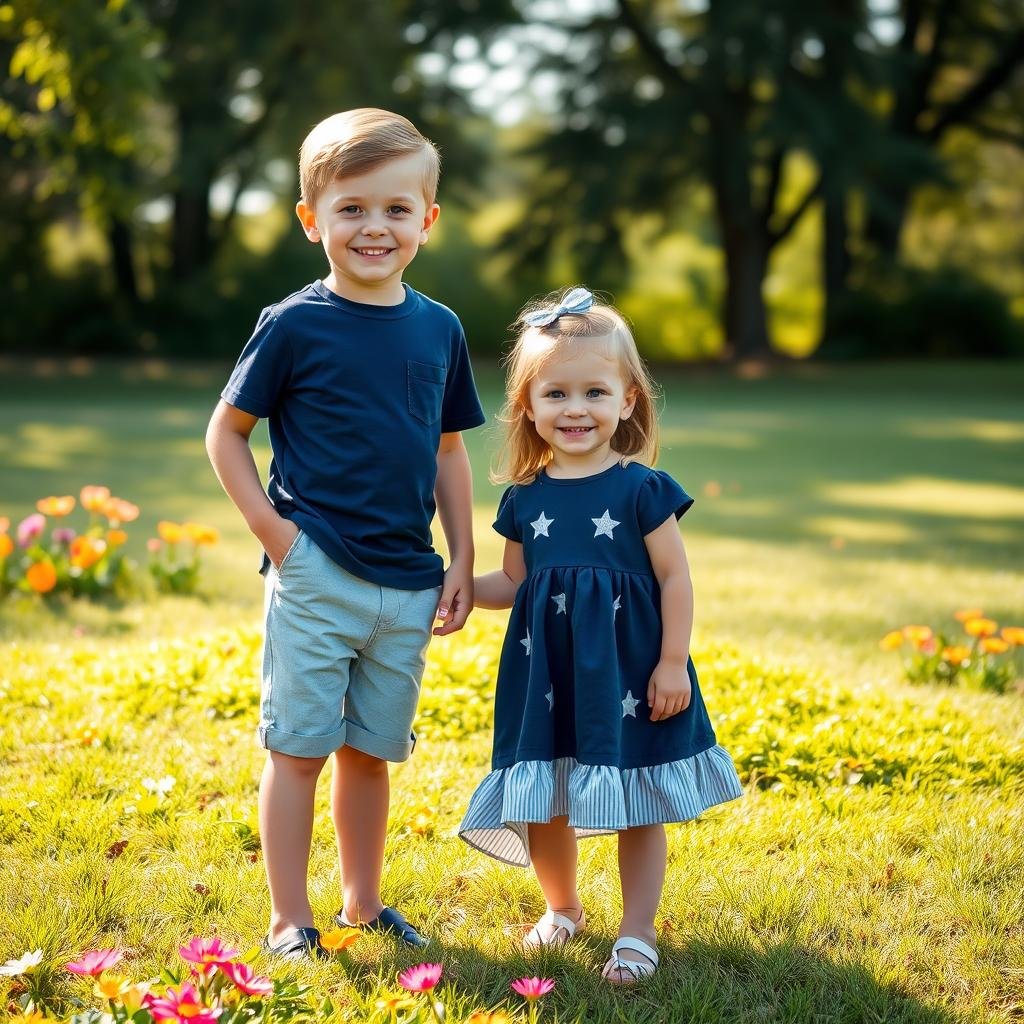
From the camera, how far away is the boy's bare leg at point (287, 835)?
8.83 feet

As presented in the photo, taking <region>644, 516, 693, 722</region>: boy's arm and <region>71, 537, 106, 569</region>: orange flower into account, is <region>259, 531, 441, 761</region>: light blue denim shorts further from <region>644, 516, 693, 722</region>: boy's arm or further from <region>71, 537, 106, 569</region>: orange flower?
<region>71, 537, 106, 569</region>: orange flower

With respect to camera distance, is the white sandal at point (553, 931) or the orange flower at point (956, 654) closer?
the white sandal at point (553, 931)

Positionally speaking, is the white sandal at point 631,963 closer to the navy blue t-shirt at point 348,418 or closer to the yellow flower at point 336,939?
the yellow flower at point 336,939

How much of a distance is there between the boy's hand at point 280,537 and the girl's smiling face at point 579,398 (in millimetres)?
573

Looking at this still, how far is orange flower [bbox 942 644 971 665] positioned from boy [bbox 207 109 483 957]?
2439 mm

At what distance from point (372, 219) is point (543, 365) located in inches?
18.6

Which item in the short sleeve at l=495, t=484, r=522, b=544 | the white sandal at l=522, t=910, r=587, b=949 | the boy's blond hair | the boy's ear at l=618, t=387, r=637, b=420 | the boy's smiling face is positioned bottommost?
the white sandal at l=522, t=910, r=587, b=949

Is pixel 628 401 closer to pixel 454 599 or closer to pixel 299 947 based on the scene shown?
pixel 454 599

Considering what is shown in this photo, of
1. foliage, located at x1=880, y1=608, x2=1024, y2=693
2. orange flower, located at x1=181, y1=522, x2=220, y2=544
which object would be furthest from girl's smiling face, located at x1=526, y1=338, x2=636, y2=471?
orange flower, located at x1=181, y1=522, x2=220, y2=544

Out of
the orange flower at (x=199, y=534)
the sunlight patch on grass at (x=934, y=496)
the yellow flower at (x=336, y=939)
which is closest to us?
the yellow flower at (x=336, y=939)

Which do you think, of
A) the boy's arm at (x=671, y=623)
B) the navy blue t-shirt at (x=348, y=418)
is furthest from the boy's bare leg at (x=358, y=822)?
the boy's arm at (x=671, y=623)

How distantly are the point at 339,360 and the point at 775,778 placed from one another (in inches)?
73.4

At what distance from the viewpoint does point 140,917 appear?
2783 mm

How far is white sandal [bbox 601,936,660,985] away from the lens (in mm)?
2578
